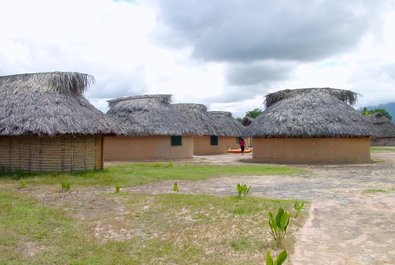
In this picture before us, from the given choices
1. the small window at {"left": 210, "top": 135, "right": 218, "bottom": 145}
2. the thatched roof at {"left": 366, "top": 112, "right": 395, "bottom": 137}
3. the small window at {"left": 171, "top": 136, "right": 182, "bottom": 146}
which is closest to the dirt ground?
the small window at {"left": 171, "top": 136, "right": 182, "bottom": 146}

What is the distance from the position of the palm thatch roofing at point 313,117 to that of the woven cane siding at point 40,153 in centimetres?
947

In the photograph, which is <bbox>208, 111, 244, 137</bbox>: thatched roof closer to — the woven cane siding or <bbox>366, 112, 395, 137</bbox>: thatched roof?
<bbox>366, 112, 395, 137</bbox>: thatched roof

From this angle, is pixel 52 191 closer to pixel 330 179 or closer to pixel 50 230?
pixel 50 230

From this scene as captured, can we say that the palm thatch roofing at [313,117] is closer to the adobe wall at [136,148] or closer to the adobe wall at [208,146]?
the adobe wall at [136,148]

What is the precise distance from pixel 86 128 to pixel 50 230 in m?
6.45

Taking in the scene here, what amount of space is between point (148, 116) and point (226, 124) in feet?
38.9

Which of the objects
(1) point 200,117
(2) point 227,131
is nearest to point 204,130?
(1) point 200,117

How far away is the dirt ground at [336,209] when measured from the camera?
5.29 meters

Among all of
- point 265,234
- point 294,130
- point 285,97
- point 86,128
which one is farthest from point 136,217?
point 285,97

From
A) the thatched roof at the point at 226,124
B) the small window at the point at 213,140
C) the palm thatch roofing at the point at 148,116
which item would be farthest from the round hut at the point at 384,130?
the palm thatch roofing at the point at 148,116

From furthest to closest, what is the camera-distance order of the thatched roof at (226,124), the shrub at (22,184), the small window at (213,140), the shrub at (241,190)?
1. the thatched roof at (226,124)
2. the small window at (213,140)
3. the shrub at (22,184)
4. the shrub at (241,190)

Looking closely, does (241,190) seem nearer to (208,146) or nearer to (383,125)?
(208,146)

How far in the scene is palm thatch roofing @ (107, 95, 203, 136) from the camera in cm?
2033

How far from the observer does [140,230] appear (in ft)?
22.0
